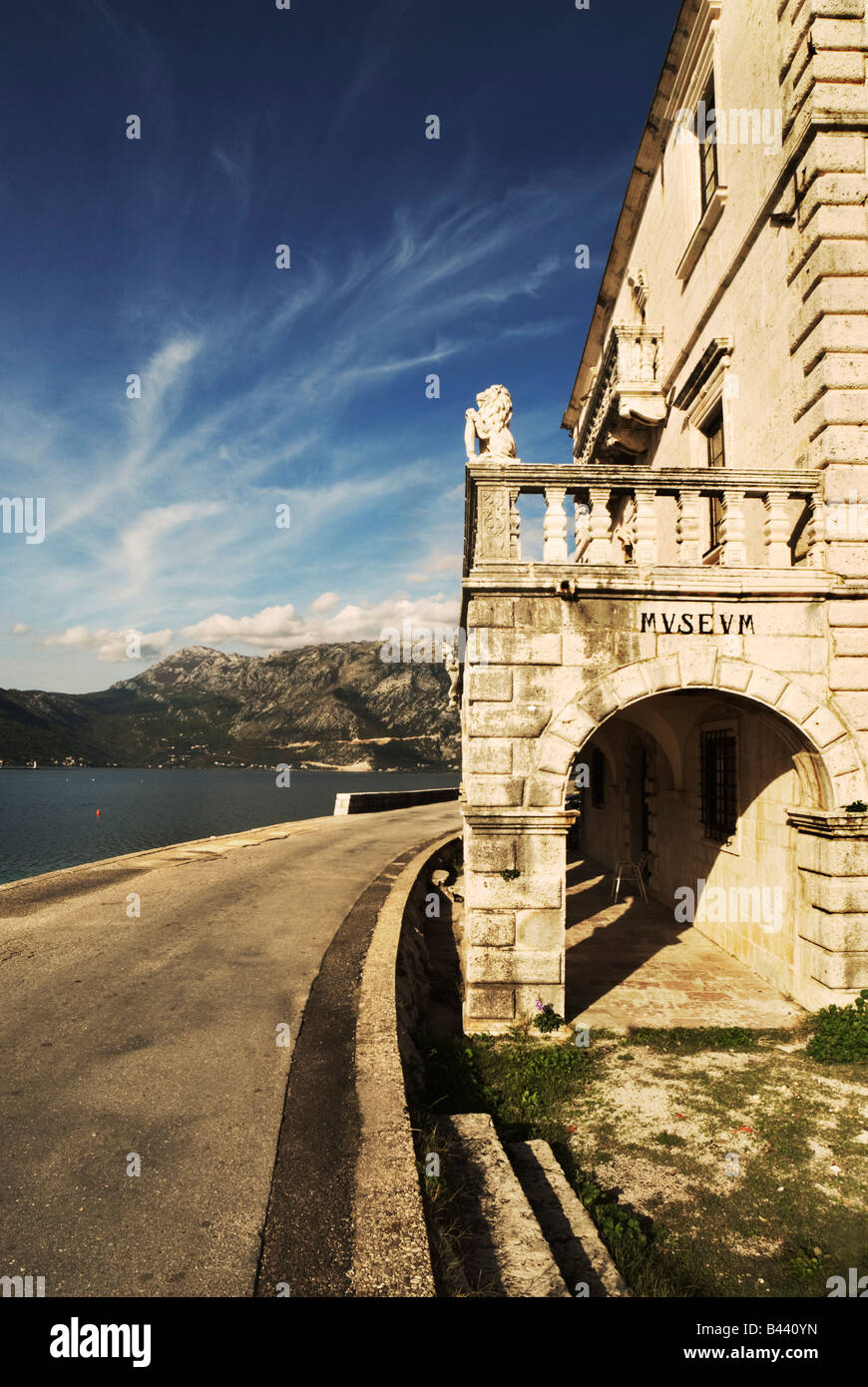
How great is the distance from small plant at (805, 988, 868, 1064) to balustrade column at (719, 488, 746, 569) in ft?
15.6

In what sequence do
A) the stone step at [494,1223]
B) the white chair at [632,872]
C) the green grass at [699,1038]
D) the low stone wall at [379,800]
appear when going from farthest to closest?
the low stone wall at [379,800] → the white chair at [632,872] → the green grass at [699,1038] → the stone step at [494,1223]

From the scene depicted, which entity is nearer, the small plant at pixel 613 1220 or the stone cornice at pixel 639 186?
the small plant at pixel 613 1220

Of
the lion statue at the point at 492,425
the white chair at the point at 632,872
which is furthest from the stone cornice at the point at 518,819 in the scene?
the white chair at the point at 632,872

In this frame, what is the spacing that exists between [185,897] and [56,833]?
4619 cm

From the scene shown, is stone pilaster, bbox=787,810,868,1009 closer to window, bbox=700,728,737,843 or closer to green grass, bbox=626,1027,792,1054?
green grass, bbox=626,1027,792,1054

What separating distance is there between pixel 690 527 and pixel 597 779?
11815 millimetres

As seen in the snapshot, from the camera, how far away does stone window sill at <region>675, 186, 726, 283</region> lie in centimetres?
1029

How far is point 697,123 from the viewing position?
12.1 m

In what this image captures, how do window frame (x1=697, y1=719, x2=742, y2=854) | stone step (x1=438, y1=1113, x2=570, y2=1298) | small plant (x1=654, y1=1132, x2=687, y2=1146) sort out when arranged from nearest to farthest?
stone step (x1=438, y1=1113, x2=570, y2=1298), small plant (x1=654, y1=1132, x2=687, y2=1146), window frame (x1=697, y1=719, x2=742, y2=854)

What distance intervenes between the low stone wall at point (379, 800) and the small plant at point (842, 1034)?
19.8 meters

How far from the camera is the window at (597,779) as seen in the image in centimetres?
1804

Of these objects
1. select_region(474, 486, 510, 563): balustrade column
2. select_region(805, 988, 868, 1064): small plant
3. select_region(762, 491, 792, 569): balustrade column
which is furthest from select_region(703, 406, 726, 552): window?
select_region(805, 988, 868, 1064): small plant

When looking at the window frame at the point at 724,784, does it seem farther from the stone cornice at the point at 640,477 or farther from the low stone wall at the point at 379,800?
the low stone wall at the point at 379,800

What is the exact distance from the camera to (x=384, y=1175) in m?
3.72
